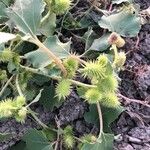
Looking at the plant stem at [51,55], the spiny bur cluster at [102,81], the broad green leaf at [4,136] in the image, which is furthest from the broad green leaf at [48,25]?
the broad green leaf at [4,136]

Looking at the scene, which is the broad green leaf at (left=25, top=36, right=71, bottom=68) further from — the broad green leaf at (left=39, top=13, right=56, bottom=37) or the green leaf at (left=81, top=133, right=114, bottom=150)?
the green leaf at (left=81, top=133, right=114, bottom=150)

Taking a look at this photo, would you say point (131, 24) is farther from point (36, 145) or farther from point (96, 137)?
point (36, 145)

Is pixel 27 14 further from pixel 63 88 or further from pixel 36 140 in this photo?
pixel 36 140

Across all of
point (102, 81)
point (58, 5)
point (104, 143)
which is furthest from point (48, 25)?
point (104, 143)

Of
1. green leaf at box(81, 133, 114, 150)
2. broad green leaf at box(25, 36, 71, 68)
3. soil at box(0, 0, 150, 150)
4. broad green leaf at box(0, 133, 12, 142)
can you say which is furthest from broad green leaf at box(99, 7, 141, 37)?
broad green leaf at box(0, 133, 12, 142)

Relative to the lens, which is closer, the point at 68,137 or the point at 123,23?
the point at 68,137

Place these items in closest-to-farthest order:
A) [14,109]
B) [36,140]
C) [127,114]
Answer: [14,109], [36,140], [127,114]
